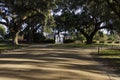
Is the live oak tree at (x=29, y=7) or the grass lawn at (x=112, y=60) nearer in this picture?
the grass lawn at (x=112, y=60)

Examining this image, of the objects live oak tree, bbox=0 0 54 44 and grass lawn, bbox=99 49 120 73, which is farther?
live oak tree, bbox=0 0 54 44

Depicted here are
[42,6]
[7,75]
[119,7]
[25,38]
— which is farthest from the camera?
[25,38]

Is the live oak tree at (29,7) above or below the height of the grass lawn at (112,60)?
above

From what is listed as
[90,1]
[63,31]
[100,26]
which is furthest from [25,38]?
[90,1]

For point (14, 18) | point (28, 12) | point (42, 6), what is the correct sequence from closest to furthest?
point (42, 6)
point (28, 12)
point (14, 18)

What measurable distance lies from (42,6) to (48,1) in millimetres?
1253

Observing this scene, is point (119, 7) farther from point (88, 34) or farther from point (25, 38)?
point (25, 38)

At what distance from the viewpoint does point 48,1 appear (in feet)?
177

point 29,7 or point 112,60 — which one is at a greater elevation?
point 29,7

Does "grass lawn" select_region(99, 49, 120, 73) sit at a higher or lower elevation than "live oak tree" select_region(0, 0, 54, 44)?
lower

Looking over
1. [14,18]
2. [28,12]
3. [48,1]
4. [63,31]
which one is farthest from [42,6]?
[63,31]

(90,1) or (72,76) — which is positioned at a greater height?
(90,1)

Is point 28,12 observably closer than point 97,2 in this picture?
No

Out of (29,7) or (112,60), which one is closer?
(112,60)
